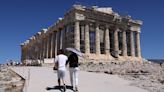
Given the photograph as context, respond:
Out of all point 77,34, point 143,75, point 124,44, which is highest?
point 77,34

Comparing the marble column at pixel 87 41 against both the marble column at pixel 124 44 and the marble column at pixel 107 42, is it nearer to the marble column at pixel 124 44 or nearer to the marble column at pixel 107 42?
the marble column at pixel 107 42

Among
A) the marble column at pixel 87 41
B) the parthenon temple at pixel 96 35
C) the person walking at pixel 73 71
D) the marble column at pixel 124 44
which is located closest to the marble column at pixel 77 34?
the parthenon temple at pixel 96 35

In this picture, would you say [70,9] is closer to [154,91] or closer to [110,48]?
[110,48]

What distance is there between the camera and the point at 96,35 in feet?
177

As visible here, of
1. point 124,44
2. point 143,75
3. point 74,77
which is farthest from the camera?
point 124,44

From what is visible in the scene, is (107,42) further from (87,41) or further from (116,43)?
(87,41)

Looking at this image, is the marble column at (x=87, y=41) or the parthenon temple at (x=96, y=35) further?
the marble column at (x=87, y=41)

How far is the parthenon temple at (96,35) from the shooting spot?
50.8 meters

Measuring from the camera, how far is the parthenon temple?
5081cm

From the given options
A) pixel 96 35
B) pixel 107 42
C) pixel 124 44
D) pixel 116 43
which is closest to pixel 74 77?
pixel 96 35

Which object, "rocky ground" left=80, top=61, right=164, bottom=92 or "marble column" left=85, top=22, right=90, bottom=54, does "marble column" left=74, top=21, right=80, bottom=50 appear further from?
"rocky ground" left=80, top=61, right=164, bottom=92

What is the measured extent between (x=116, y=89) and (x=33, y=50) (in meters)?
72.7

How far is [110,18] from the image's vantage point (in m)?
56.5

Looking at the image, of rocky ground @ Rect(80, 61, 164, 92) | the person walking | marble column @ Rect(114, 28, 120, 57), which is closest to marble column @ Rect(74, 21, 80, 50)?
marble column @ Rect(114, 28, 120, 57)
